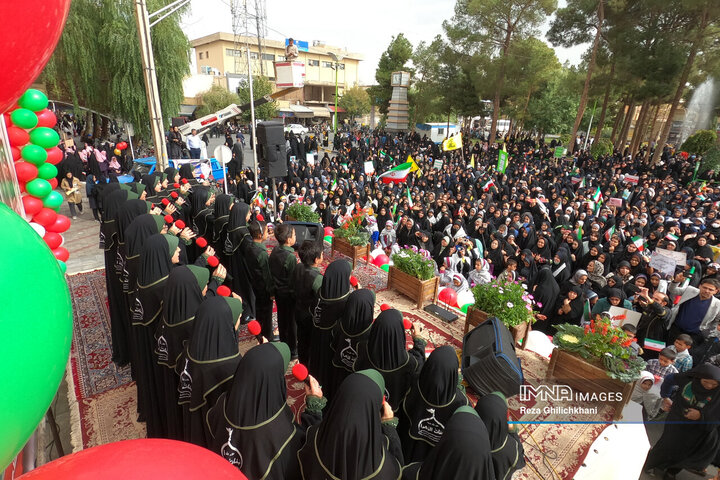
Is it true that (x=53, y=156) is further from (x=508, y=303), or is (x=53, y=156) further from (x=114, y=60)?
(x=114, y=60)

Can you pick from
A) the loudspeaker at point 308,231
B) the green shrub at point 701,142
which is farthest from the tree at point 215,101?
the green shrub at point 701,142

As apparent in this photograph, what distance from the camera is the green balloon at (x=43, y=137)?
4773mm

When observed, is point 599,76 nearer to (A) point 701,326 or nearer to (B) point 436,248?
(B) point 436,248

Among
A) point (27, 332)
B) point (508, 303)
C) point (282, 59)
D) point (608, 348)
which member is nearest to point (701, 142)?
point (508, 303)

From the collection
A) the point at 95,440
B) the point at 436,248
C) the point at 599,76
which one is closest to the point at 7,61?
the point at 95,440

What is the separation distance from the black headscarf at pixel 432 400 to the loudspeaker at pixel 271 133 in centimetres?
636

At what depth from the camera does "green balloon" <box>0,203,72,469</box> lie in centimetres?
88

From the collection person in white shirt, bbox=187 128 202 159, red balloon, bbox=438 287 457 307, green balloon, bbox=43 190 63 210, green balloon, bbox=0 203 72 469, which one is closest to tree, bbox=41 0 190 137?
person in white shirt, bbox=187 128 202 159

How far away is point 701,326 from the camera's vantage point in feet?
17.8

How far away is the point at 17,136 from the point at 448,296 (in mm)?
6438

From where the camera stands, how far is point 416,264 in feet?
22.2

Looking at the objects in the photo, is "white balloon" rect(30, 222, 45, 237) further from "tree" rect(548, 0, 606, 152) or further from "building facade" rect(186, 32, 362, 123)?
"building facade" rect(186, 32, 362, 123)

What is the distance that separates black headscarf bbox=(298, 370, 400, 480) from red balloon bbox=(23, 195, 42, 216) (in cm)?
452

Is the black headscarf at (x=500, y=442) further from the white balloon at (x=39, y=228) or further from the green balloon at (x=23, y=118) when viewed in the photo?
the green balloon at (x=23, y=118)
